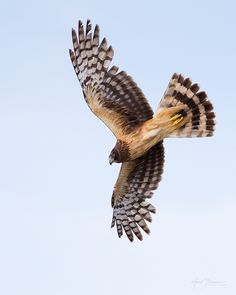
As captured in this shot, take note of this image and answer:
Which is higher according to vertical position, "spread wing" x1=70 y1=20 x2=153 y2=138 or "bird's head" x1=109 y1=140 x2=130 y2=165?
"spread wing" x1=70 y1=20 x2=153 y2=138

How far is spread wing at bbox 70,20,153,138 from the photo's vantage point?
16.4 m

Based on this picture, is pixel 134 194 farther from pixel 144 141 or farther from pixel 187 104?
pixel 187 104

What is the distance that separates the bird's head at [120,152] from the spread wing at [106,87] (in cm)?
22

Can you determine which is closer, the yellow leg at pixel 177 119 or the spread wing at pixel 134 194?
the yellow leg at pixel 177 119

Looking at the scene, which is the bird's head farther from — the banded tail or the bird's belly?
the banded tail

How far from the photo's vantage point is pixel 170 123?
16297 millimetres

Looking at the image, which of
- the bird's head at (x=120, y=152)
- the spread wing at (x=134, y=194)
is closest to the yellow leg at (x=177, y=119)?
the bird's head at (x=120, y=152)

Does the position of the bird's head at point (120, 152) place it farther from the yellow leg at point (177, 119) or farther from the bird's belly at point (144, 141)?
the yellow leg at point (177, 119)

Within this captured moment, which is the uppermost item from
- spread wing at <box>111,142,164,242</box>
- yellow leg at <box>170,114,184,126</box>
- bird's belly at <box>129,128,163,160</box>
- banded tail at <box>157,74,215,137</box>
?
banded tail at <box>157,74,215,137</box>

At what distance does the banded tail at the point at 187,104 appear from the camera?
1670 centimetres

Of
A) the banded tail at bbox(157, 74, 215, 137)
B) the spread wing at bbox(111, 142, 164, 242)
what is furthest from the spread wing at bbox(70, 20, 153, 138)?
the spread wing at bbox(111, 142, 164, 242)

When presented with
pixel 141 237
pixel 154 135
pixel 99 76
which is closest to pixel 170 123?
pixel 154 135

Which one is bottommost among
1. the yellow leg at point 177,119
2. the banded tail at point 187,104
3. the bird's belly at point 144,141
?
the bird's belly at point 144,141

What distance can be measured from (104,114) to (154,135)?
115 centimetres
